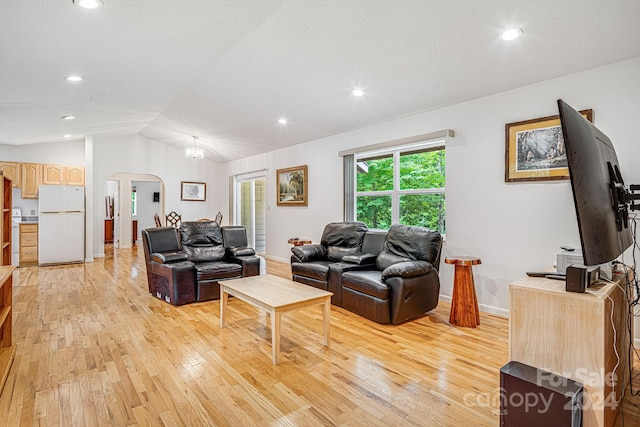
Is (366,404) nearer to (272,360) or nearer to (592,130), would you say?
(272,360)

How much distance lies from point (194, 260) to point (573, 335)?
4191mm

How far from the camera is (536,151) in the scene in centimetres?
327

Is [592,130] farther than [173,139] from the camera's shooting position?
No

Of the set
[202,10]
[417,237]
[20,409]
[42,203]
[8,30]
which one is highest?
[202,10]

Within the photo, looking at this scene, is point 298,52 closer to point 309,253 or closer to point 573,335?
point 309,253

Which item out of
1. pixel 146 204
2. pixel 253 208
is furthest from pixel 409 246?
pixel 146 204

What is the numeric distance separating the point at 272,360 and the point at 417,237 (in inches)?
83.7

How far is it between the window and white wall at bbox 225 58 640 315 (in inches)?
8.9

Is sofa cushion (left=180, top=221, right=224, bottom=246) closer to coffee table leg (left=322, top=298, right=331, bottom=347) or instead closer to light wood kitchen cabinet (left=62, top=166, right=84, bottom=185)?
coffee table leg (left=322, top=298, right=331, bottom=347)

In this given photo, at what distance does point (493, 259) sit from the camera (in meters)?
3.61

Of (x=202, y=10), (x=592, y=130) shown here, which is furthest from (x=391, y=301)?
(x=202, y=10)

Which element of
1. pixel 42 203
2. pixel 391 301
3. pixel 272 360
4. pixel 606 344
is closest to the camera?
pixel 606 344

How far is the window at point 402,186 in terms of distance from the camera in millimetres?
4258

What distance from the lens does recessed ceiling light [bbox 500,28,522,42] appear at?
99.8 inches
